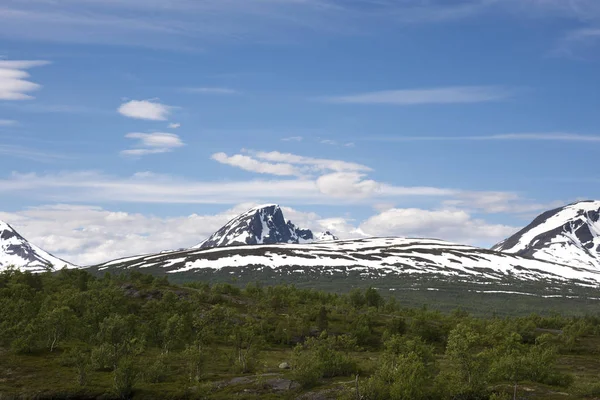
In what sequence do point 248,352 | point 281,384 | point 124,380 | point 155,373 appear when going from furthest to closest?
point 248,352 → point 155,373 → point 281,384 → point 124,380

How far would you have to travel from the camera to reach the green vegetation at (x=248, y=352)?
64.0m

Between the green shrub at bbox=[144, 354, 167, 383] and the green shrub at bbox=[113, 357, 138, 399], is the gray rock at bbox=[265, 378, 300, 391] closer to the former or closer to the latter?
the green shrub at bbox=[144, 354, 167, 383]

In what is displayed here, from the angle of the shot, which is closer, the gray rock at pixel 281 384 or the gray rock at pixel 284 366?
the gray rock at pixel 281 384

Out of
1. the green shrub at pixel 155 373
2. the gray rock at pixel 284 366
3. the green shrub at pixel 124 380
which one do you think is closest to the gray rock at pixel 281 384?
the gray rock at pixel 284 366

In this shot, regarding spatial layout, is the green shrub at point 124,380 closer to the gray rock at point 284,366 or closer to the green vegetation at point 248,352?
the green vegetation at point 248,352

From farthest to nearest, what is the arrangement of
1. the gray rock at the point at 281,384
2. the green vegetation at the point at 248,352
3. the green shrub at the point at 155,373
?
the green shrub at the point at 155,373, the gray rock at the point at 281,384, the green vegetation at the point at 248,352

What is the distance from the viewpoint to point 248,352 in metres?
83.4

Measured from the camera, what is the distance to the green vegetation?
63969 millimetres

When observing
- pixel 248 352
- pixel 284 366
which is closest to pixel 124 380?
pixel 248 352

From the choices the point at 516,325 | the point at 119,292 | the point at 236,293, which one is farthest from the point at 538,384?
the point at 236,293

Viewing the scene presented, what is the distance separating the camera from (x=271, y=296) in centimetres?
14412

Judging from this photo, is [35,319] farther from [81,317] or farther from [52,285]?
[52,285]

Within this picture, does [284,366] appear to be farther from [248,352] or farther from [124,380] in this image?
[124,380]

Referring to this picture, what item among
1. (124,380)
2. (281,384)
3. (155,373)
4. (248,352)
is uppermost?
(248,352)
